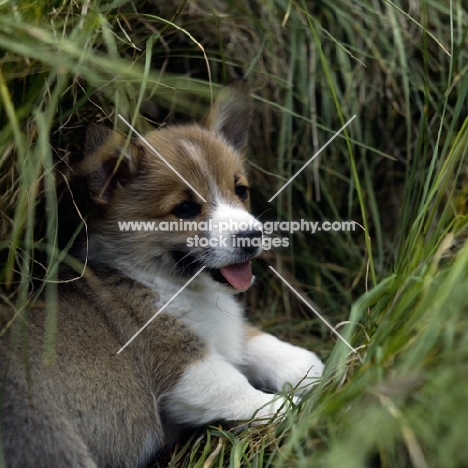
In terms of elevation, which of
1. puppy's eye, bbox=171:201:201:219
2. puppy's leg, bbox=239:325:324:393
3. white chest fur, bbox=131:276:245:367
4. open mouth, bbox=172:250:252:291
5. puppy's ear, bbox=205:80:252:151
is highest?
puppy's ear, bbox=205:80:252:151

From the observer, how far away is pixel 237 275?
326cm

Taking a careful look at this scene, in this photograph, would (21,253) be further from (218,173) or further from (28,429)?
(218,173)

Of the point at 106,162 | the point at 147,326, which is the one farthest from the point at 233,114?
the point at 147,326

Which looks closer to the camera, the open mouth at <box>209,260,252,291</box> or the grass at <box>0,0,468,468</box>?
the grass at <box>0,0,468,468</box>

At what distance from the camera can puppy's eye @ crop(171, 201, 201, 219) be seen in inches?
129


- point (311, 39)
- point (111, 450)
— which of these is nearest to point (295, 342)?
point (111, 450)

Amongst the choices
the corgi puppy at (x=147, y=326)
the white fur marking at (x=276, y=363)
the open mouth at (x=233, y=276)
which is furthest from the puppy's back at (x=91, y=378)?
the white fur marking at (x=276, y=363)

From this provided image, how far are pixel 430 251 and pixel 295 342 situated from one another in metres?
1.48

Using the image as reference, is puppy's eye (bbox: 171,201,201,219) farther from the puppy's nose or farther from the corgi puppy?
the puppy's nose

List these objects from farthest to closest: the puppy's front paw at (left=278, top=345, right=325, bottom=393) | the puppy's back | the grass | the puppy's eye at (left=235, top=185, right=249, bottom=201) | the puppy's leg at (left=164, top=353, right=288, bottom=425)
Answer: the puppy's eye at (left=235, top=185, right=249, bottom=201), the puppy's front paw at (left=278, top=345, right=325, bottom=393), the puppy's leg at (left=164, top=353, right=288, bottom=425), the puppy's back, the grass

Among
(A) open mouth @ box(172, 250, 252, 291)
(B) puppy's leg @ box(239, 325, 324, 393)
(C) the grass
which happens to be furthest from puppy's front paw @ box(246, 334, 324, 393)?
(A) open mouth @ box(172, 250, 252, 291)

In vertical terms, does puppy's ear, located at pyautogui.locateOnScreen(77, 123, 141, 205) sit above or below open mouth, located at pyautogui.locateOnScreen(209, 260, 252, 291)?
above

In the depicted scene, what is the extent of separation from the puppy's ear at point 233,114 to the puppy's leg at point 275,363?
1.01 m

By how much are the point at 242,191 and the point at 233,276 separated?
51cm
